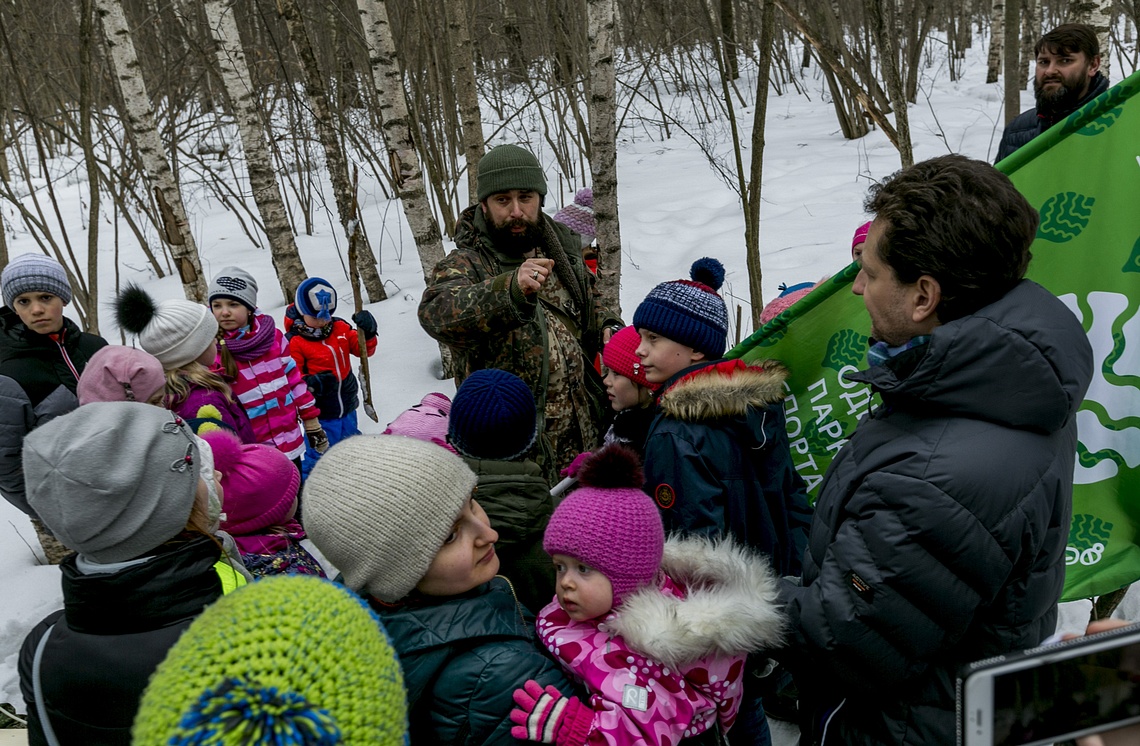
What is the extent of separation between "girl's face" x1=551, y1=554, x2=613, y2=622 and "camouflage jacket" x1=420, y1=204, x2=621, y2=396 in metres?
Result: 1.35

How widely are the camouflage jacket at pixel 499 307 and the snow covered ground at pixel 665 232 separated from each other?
2623 mm

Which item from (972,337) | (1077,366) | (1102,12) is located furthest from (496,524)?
(1102,12)

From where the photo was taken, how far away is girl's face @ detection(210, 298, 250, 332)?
14.6 ft

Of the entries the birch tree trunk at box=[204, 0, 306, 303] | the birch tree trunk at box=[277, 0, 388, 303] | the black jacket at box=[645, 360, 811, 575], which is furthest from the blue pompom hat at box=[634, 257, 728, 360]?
the birch tree trunk at box=[204, 0, 306, 303]

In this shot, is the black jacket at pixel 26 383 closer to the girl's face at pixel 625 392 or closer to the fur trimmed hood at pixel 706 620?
the girl's face at pixel 625 392

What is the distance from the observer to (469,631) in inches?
60.6

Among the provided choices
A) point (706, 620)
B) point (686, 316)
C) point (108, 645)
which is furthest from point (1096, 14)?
point (108, 645)

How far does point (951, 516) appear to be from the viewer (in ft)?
4.48

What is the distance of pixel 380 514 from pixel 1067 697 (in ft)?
3.93

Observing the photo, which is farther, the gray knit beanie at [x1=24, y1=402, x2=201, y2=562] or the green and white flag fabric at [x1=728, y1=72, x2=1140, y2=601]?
the green and white flag fabric at [x1=728, y1=72, x2=1140, y2=601]

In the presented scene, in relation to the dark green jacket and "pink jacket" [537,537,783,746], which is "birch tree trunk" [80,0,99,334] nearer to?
the dark green jacket

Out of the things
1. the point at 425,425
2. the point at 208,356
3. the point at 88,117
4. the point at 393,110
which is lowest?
the point at 425,425

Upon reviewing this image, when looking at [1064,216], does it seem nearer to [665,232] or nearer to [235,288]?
[235,288]

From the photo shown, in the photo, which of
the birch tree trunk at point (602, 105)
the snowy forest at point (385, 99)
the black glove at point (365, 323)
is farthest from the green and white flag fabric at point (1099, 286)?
the black glove at point (365, 323)
